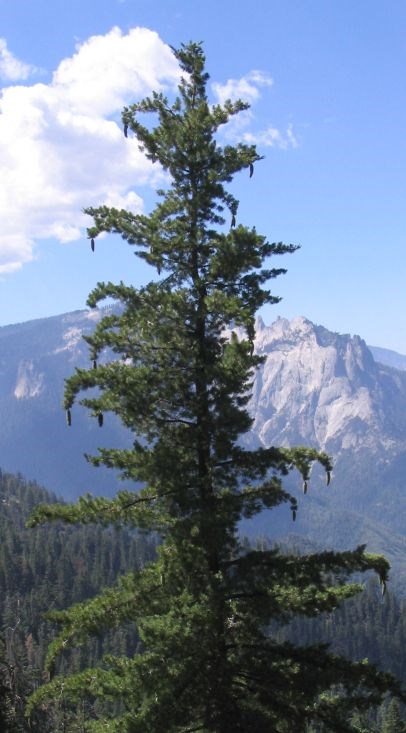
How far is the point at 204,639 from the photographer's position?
16.2 meters

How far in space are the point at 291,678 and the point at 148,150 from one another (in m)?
14.1

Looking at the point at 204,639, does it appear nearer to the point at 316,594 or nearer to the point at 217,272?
the point at 316,594

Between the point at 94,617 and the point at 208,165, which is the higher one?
the point at 208,165

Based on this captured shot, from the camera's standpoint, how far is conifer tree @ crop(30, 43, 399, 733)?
16.2m

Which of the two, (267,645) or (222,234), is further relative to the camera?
(222,234)

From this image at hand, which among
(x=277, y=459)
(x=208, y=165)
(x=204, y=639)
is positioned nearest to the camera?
(x=204, y=639)

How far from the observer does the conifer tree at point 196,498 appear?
16156 mm

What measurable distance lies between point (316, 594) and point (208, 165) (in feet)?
→ 37.8

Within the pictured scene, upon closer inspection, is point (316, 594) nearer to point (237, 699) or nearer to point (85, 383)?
point (237, 699)

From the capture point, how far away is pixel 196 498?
17.2m

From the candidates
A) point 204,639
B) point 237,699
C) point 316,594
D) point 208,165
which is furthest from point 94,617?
point 208,165

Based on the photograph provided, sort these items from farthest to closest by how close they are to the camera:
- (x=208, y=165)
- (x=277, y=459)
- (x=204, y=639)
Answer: (x=208, y=165)
(x=277, y=459)
(x=204, y=639)

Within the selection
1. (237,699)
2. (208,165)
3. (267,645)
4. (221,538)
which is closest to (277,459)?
(221,538)

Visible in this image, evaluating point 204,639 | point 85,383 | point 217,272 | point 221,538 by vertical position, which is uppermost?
point 217,272
